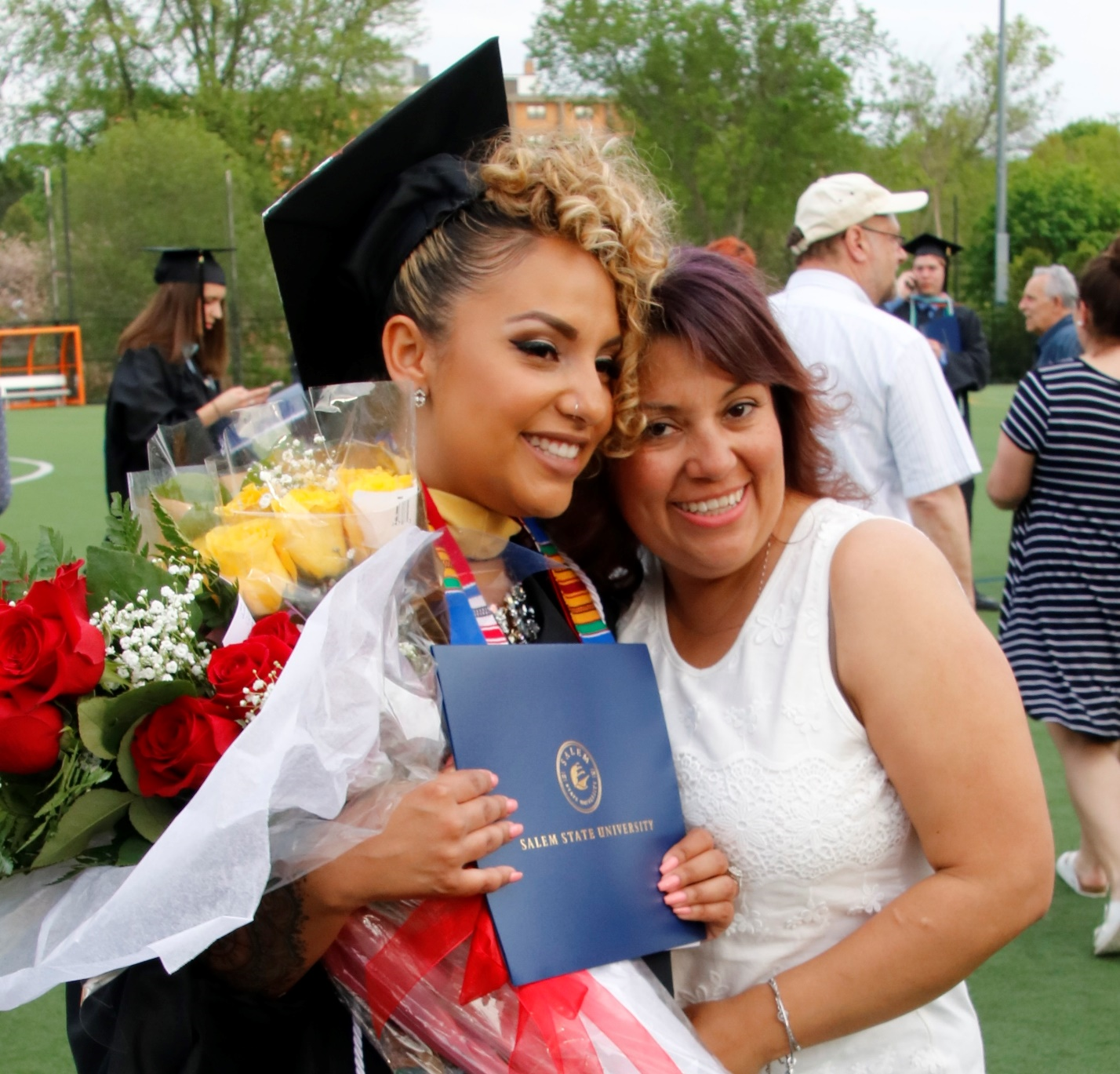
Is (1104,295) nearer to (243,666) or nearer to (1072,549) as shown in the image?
(1072,549)

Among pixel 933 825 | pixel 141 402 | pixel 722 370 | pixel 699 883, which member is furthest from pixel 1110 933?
pixel 141 402

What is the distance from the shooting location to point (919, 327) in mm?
8828

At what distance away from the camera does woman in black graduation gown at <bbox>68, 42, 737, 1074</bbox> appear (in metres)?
1.85

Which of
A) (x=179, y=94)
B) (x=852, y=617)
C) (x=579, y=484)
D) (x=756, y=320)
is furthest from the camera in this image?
(x=179, y=94)

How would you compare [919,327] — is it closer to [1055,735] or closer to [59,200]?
[1055,735]

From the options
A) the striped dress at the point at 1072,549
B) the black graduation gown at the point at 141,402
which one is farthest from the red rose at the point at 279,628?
the black graduation gown at the point at 141,402

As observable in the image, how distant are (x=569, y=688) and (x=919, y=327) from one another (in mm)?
7638

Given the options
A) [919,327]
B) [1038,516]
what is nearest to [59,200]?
[919,327]

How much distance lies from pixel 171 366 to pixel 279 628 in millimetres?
5100

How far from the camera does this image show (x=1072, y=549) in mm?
4320

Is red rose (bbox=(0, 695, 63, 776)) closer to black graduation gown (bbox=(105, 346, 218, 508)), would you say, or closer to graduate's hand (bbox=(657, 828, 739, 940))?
graduate's hand (bbox=(657, 828, 739, 940))

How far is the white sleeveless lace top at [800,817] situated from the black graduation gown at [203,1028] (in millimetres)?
564

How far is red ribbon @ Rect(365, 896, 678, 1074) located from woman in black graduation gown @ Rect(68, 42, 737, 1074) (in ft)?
0.50

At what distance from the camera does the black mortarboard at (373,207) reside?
6.32ft
